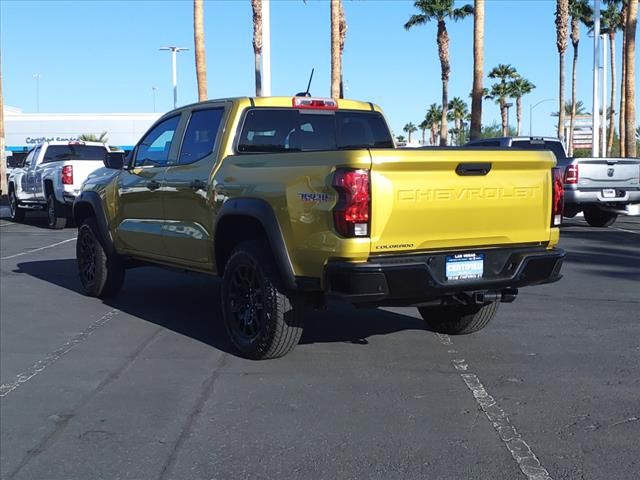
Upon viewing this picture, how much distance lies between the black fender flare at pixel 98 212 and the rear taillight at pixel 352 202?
4245 millimetres

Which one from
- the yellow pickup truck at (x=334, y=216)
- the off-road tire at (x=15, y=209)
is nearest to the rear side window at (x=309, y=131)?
the yellow pickup truck at (x=334, y=216)

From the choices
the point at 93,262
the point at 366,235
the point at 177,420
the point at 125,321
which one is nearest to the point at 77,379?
the point at 177,420

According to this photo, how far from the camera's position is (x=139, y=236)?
796cm

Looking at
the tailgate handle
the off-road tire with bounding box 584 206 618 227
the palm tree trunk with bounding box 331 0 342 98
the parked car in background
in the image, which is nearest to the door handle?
the tailgate handle

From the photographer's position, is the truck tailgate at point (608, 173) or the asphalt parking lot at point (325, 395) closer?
the asphalt parking lot at point (325, 395)

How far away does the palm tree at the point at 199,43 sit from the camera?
948 inches

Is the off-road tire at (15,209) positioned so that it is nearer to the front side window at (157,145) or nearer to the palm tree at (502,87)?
the front side window at (157,145)

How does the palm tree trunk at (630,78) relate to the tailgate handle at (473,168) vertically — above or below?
above

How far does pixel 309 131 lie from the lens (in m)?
7.20

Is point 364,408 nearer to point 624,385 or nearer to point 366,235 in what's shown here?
point 366,235

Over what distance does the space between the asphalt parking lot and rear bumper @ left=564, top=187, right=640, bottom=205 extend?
6983 mm

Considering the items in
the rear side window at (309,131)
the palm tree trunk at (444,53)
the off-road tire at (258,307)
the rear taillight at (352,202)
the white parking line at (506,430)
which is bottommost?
the white parking line at (506,430)

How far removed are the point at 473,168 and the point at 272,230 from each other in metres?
1.52

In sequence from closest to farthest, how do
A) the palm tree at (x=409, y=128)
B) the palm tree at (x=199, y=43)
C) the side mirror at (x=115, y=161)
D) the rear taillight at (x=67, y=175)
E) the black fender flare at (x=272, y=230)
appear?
the black fender flare at (x=272, y=230)
the side mirror at (x=115, y=161)
the rear taillight at (x=67, y=175)
the palm tree at (x=199, y=43)
the palm tree at (x=409, y=128)
